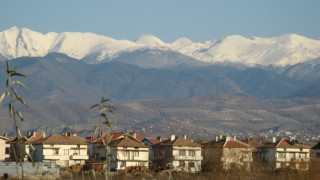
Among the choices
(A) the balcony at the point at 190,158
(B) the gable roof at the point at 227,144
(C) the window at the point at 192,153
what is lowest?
(A) the balcony at the point at 190,158

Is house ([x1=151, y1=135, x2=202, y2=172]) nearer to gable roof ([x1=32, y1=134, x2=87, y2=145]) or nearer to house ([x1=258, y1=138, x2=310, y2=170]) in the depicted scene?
gable roof ([x1=32, y1=134, x2=87, y2=145])

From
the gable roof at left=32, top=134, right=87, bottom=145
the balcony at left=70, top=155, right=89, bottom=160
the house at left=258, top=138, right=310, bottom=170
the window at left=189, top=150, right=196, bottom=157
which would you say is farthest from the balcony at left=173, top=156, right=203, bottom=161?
the house at left=258, top=138, right=310, bottom=170

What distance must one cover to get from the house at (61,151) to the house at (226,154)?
15.4m

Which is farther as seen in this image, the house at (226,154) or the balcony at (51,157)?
the balcony at (51,157)

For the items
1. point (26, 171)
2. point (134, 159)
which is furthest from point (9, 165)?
point (134, 159)

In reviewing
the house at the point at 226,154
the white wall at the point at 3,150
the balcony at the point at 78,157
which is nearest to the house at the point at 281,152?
the house at the point at 226,154

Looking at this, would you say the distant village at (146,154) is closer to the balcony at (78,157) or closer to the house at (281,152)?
the balcony at (78,157)

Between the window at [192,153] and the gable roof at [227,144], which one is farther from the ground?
the gable roof at [227,144]

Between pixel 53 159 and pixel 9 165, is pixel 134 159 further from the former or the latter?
pixel 9 165

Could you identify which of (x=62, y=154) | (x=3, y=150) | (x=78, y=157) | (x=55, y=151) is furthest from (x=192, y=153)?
(x=3, y=150)

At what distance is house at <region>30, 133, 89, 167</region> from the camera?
104m

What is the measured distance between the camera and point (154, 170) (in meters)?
94.1

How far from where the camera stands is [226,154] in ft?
348

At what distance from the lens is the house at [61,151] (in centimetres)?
10381
